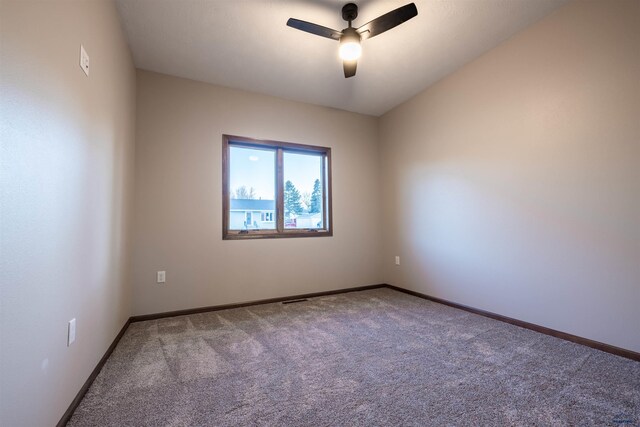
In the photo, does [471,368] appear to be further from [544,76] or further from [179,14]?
[179,14]

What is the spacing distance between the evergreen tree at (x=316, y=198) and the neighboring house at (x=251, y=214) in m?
0.58

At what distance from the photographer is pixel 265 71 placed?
3094 mm

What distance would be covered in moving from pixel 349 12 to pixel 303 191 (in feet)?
7.17

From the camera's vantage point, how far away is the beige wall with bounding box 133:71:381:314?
2.99 meters

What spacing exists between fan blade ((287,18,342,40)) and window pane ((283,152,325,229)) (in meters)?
1.79

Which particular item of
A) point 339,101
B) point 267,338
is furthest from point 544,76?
point 267,338

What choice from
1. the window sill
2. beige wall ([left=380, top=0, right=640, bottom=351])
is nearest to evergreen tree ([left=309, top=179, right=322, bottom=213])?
the window sill

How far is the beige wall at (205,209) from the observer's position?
2.99 meters

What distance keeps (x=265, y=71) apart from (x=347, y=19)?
1.14 meters

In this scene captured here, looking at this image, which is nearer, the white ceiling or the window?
the white ceiling

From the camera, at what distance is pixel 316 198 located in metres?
4.05

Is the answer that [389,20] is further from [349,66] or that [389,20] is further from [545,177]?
[545,177]

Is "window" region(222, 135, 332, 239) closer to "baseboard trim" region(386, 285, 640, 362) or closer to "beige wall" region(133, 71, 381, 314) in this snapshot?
"beige wall" region(133, 71, 381, 314)

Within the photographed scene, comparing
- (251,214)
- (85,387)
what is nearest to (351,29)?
(251,214)
